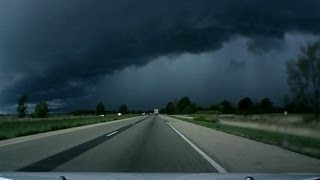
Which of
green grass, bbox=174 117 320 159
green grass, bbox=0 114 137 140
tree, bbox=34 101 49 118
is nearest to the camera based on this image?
green grass, bbox=174 117 320 159

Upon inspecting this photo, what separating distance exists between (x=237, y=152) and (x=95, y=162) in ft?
20.3

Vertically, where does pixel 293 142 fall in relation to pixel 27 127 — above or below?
below

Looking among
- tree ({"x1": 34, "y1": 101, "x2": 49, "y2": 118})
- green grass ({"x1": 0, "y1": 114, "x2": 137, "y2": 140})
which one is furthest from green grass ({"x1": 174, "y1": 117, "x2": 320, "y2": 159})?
tree ({"x1": 34, "y1": 101, "x2": 49, "y2": 118})

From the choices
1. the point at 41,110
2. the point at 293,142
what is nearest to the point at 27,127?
the point at 293,142

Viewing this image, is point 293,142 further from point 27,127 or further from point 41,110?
point 41,110

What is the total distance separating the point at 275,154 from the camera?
18.7 metres

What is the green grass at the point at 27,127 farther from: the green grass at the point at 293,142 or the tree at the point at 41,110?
the tree at the point at 41,110

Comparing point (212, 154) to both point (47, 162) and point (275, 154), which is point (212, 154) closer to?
point (275, 154)

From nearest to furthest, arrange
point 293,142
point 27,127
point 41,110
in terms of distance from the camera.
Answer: point 293,142
point 27,127
point 41,110

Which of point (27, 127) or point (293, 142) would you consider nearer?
point (293, 142)

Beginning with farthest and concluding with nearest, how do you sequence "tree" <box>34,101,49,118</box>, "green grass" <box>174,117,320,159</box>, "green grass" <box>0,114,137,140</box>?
"tree" <box>34,101,49,118</box> < "green grass" <box>0,114,137,140</box> < "green grass" <box>174,117,320,159</box>

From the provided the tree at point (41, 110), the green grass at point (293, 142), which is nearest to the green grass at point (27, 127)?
the green grass at point (293, 142)

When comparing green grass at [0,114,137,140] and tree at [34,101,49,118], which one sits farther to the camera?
tree at [34,101,49,118]

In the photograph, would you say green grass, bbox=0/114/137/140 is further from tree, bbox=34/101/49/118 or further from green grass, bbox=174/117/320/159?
tree, bbox=34/101/49/118
